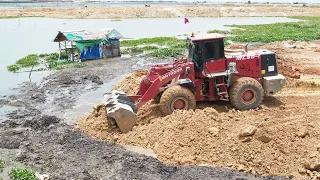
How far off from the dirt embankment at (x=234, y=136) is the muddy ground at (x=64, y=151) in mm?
387

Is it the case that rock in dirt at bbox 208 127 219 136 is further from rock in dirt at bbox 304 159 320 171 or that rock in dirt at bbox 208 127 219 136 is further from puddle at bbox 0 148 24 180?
puddle at bbox 0 148 24 180

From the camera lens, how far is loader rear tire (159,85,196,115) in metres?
12.8

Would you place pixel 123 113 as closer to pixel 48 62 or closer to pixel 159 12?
pixel 48 62

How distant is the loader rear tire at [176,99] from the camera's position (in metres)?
12.8

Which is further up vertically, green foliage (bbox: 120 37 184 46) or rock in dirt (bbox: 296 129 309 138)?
green foliage (bbox: 120 37 184 46)

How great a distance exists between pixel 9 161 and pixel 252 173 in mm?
7046

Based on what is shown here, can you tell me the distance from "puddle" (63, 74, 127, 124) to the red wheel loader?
8.34 ft

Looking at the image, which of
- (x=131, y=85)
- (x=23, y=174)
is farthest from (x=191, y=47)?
(x=23, y=174)

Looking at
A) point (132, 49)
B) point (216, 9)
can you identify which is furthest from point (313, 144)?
point (216, 9)

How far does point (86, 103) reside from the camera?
17.8 meters

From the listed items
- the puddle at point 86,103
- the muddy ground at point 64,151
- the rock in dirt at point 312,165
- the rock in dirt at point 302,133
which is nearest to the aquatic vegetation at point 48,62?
the puddle at point 86,103

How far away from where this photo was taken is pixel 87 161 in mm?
11000

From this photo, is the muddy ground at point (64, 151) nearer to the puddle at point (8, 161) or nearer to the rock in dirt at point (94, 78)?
the puddle at point (8, 161)

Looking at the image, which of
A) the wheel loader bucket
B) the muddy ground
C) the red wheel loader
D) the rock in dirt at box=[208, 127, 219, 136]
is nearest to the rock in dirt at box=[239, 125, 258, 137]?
the rock in dirt at box=[208, 127, 219, 136]
